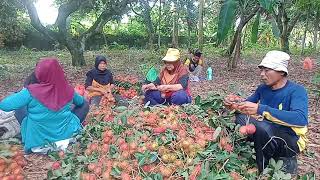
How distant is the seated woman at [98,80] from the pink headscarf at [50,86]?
182 centimetres

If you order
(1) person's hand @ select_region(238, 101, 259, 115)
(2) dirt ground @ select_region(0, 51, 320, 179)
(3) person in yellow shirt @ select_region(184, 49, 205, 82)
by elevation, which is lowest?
(2) dirt ground @ select_region(0, 51, 320, 179)

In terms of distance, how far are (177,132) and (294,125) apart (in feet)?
2.95

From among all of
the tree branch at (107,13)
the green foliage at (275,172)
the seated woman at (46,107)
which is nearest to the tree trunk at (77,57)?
the tree branch at (107,13)

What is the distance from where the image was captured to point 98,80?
576 centimetres

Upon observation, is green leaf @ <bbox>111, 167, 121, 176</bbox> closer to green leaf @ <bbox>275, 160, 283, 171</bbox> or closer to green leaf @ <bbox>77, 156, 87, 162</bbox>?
green leaf @ <bbox>77, 156, 87, 162</bbox>

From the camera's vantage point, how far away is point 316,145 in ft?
13.4

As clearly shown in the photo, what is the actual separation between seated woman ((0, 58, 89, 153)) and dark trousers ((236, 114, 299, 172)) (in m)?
1.82

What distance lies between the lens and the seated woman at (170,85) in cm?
473

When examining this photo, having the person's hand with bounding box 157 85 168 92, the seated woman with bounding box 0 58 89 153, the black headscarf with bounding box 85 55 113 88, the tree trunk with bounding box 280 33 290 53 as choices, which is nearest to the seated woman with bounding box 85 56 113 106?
the black headscarf with bounding box 85 55 113 88

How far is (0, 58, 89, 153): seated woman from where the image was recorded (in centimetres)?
364

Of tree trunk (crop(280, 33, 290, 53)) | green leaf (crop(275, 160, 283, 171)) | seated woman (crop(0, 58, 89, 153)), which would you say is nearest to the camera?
green leaf (crop(275, 160, 283, 171))

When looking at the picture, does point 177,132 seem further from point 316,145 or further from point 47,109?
point 316,145

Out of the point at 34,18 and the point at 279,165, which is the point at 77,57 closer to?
the point at 34,18

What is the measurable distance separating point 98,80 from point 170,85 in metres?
1.43
